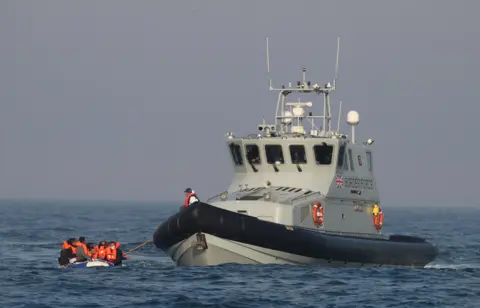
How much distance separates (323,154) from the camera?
3638 cm

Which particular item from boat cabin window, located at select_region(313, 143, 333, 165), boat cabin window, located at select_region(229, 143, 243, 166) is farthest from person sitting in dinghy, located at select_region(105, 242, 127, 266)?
boat cabin window, located at select_region(313, 143, 333, 165)

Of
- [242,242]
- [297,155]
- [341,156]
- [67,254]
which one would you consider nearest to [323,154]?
[341,156]

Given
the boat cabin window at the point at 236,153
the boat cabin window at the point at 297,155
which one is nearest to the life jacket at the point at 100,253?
the boat cabin window at the point at 236,153

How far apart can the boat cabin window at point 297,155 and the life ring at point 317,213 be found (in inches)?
63.7

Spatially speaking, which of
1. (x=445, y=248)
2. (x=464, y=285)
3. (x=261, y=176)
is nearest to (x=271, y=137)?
(x=261, y=176)

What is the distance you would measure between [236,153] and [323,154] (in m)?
2.78

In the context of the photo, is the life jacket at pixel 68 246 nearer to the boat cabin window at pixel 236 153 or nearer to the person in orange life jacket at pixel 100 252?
the person in orange life jacket at pixel 100 252

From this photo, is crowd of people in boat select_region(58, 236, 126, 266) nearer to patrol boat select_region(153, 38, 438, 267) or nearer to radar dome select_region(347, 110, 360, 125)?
patrol boat select_region(153, 38, 438, 267)

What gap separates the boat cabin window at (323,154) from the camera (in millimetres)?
36281

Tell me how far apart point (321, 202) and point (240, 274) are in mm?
4573

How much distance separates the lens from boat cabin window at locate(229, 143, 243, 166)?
37375mm

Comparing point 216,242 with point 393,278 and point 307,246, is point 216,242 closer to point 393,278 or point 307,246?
point 307,246

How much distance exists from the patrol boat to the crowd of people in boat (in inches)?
60.9

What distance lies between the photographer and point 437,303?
28844 mm
